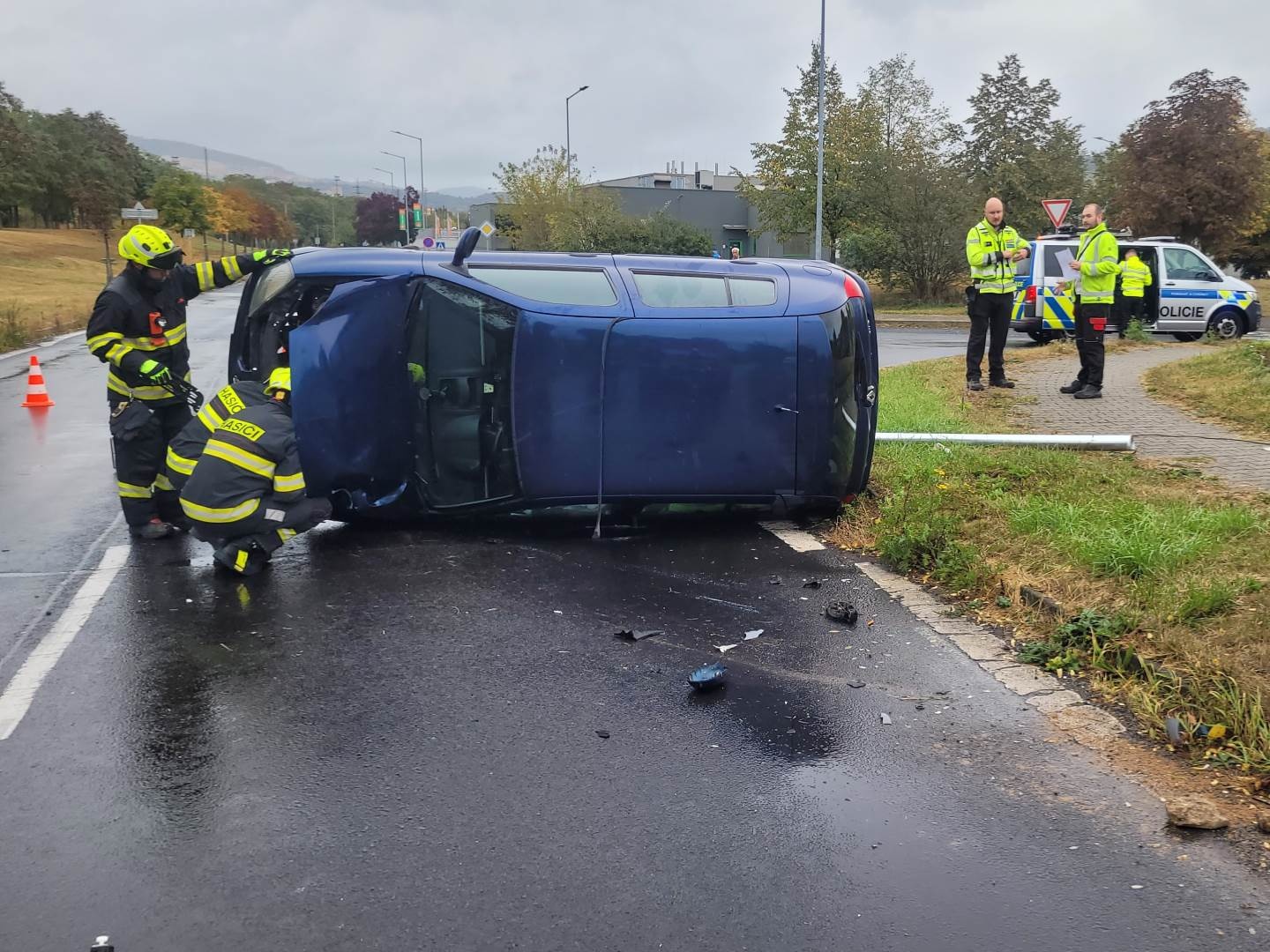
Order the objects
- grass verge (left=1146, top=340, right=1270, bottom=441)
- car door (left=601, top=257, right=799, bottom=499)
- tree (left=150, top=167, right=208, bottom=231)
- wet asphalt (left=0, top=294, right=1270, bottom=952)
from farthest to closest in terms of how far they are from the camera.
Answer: tree (left=150, top=167, right=208, bottom=231) → grass verge (left=1146, top=340, right=1270, bottom=441) → car door (left=601, top=257, right=799, bottom=499) → wet asphalt (left=0, top=294, right=1270, bottom=952)

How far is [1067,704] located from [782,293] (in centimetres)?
307

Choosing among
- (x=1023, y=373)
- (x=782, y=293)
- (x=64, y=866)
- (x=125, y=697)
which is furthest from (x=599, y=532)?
(x=1023, y=373)

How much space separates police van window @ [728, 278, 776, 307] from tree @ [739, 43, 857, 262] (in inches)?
1310

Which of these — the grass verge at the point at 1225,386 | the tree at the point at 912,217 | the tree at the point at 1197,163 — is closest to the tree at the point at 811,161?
the tree at the point at 912,217

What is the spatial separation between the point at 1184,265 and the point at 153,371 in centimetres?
1743

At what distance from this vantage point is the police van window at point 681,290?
20.9 ft

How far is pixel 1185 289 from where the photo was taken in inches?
726

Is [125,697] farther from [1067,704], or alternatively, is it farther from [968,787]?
[1067,704]

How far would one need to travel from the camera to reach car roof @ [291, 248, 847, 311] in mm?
6305

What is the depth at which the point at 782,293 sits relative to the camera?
646 cm

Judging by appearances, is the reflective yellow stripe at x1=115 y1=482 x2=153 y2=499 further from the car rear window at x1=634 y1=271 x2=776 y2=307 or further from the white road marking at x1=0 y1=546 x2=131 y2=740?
the car rear window at x1=634 y1=271 x2=776 y2=307

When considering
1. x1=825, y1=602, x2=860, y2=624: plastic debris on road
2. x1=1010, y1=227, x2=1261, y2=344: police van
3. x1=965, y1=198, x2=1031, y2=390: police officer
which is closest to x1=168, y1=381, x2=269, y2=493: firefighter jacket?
→ x1=825, y1=602, x2=860, y2=624: plastic debris on road

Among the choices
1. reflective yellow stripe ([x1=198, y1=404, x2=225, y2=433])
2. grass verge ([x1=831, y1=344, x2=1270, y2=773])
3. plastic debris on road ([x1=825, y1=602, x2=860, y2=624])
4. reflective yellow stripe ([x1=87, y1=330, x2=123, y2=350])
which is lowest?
plastic debris on road ([x1=825, y1=602, x2=860, y2=624])

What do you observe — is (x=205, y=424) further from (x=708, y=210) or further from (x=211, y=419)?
(x=708, y=210)
